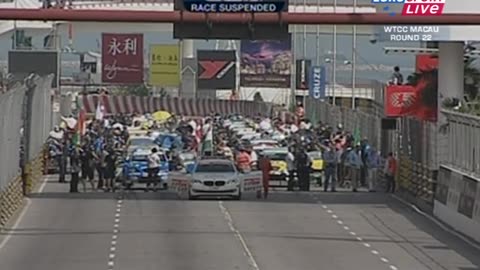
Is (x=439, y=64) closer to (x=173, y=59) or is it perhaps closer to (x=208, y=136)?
(x=208, y=136)

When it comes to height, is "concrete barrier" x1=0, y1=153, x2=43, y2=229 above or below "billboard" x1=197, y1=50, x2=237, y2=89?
below

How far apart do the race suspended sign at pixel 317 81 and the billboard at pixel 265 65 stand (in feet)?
21.3

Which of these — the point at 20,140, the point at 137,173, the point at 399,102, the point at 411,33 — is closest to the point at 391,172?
the point at 411,33

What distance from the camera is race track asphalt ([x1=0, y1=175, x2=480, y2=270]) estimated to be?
28.7m

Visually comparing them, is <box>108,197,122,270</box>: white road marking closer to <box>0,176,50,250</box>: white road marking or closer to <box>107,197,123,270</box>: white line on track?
<box>107,197,123,270</box>: white line on track

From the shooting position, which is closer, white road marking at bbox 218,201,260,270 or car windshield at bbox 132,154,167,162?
white road marking at bbox 218,201,260,270

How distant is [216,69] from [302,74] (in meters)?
10.5

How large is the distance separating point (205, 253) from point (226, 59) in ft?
209

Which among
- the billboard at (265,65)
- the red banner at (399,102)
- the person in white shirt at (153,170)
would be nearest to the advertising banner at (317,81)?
the billboard at (265,65)

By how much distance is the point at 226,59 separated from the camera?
307 ft

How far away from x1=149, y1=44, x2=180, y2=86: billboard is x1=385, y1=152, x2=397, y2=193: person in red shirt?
48191mm

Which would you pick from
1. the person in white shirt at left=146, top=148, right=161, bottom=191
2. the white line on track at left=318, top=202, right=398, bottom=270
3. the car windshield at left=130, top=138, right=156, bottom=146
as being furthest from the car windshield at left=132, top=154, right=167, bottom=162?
the white line on track at left=318, top=202, right=398, bottom=270

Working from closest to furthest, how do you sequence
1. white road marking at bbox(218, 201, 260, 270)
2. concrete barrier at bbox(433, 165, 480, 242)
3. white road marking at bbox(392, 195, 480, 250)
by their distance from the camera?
white road marking at bbox(218, 201, 260, 270) < white road marking at bbox(392, 195, 480, 250) < concrete barrier at bbox(433, 165, 480, 242)
